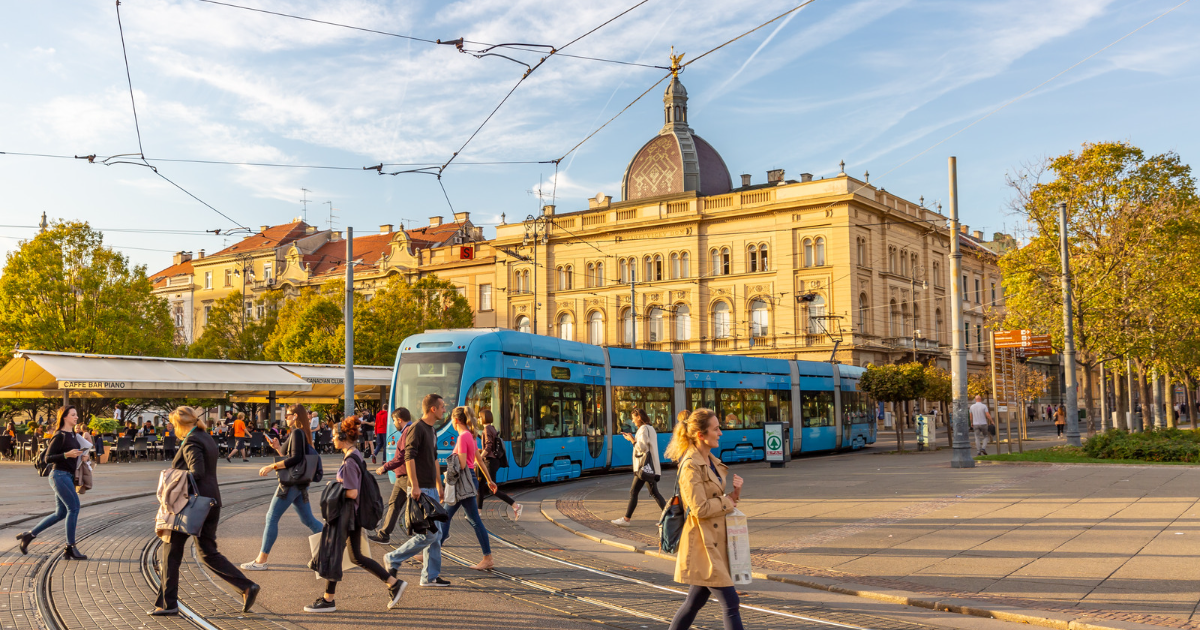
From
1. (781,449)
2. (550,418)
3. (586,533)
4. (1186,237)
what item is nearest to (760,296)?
(1186,237)

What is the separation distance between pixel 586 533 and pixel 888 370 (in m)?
24.3

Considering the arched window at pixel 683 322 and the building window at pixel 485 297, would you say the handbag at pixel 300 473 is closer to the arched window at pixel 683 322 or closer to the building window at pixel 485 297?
the arched window at pixel 683 322

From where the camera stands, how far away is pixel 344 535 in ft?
25.6

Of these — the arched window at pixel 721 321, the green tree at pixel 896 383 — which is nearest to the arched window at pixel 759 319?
the arched window at pixel 721 321

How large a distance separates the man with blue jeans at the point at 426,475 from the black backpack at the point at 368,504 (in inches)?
21.4

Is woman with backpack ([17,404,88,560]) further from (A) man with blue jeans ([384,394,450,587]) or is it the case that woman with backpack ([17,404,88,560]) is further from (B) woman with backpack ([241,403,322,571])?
(A) man with blue jeans ([384,394,450,587])

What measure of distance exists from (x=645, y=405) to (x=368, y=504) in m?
16.9

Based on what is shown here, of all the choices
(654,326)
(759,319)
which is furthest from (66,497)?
(654,326)

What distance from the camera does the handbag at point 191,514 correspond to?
7.56 meters

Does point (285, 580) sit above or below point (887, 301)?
below

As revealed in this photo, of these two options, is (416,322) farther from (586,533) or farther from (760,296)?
(586,533)

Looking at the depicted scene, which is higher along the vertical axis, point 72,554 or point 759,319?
point 759,319

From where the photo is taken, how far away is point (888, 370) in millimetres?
34781

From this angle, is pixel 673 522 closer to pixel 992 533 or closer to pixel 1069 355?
pixel 992 533
